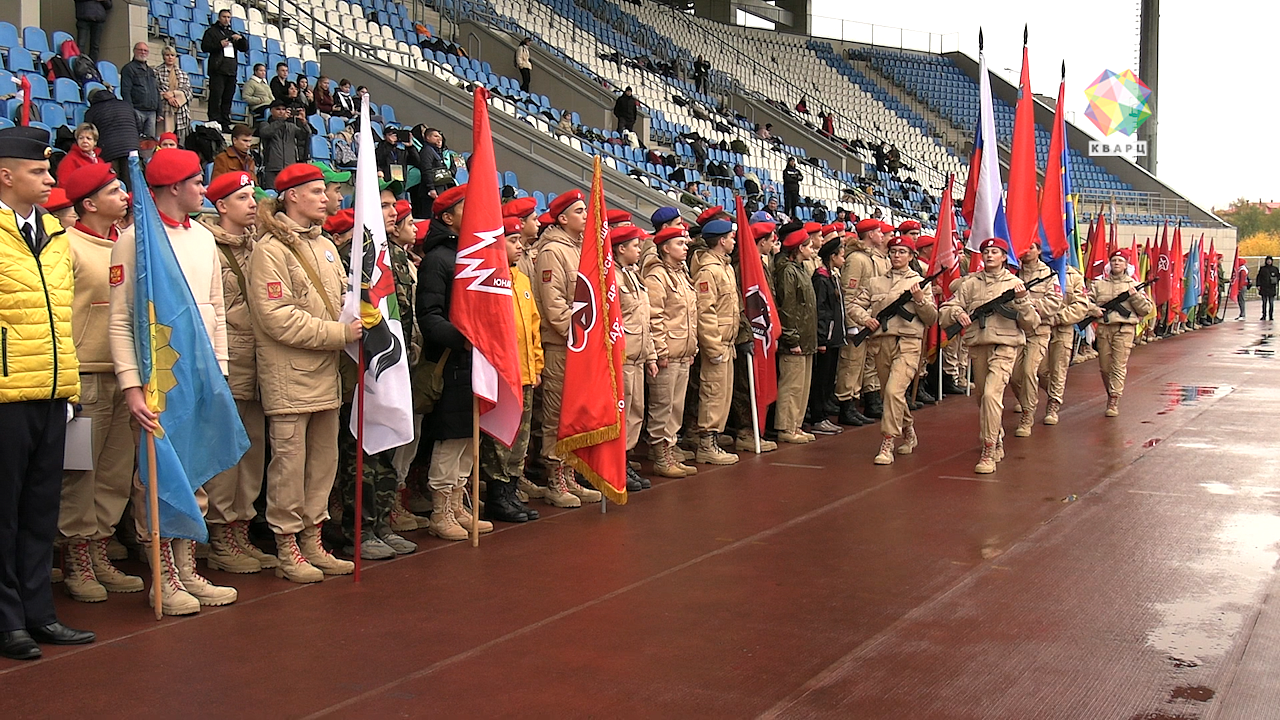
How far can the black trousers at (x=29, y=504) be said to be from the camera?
4.49m

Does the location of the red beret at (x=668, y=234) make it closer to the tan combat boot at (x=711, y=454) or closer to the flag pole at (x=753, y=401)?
the flag pole at (x=753, y=401)

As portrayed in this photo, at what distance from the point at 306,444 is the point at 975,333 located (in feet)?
19.2

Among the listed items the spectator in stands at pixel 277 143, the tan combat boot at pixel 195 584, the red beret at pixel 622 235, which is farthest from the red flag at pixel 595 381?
the spectator in stands at pixel 277 143

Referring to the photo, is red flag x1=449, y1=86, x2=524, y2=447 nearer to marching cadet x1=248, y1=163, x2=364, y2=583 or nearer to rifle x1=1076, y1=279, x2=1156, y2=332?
marching cadet x1=248, y1=163, x2=364, y2=583

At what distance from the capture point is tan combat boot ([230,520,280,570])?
19.7 ft

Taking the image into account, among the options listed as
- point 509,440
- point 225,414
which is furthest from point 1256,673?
point 225,414

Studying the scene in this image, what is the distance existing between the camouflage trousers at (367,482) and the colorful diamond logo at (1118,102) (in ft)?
135

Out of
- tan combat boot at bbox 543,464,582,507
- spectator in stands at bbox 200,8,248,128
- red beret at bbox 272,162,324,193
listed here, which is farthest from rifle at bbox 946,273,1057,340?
spectator in stands at bbox 200,8,248,128

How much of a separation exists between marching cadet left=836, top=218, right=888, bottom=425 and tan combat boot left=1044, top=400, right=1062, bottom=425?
68.4 inches

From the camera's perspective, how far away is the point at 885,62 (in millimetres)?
42781

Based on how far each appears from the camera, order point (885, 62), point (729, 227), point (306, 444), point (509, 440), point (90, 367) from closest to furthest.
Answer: point (90, 367) → point (306, 444) → point (509, 440) → point (729, 227) → point (885, 62)

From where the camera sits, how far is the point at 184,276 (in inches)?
204

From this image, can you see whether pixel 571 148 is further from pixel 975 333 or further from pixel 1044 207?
pixel 975 333

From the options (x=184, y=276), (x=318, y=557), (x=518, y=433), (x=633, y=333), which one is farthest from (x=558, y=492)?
(x=184, y=276)
